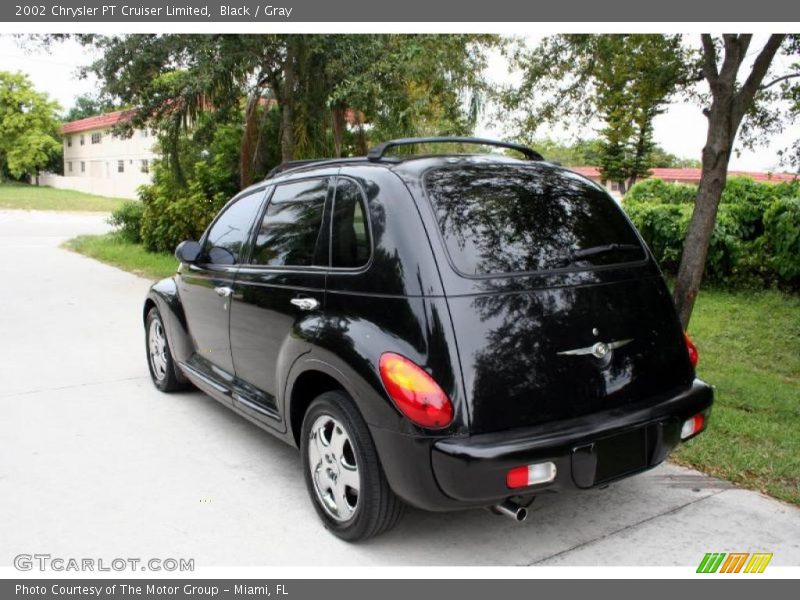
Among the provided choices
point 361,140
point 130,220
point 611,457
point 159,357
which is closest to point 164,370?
point 159,357

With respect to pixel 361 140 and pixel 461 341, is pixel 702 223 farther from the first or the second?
pixel 361 140

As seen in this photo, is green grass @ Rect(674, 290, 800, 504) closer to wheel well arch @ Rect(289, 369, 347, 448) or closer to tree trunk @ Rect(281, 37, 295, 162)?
wheel well arch @ Rect(289, 369, 347, 448)

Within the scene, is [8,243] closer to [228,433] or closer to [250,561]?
[228,433]

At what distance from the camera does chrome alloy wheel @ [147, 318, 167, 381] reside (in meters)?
5.62

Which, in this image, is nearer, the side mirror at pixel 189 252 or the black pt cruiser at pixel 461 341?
the black pt cruiser at pixel 461 341

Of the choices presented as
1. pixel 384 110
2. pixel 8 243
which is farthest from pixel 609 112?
pixel 8 243

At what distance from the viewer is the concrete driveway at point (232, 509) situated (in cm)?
324

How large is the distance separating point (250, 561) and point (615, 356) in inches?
74.8

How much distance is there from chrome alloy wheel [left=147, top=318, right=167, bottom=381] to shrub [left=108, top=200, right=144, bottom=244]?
12029mm

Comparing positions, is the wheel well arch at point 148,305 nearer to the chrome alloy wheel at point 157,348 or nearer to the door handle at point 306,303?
the chrome alloy wheel at point 157,348

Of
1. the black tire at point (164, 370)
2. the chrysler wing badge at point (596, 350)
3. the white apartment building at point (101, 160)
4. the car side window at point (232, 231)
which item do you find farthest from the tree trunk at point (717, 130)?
the white apartment building at point (101, 160)

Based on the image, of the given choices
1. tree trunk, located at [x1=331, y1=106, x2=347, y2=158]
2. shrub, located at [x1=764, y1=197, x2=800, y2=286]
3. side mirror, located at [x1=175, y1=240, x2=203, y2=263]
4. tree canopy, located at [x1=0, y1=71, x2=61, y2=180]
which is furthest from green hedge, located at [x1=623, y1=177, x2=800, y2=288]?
tree canopy, located at [x1=0, y1=71, x2=61, y2=180]

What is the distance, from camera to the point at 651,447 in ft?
10.1

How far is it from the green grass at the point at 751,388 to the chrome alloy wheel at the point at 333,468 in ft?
7.16
